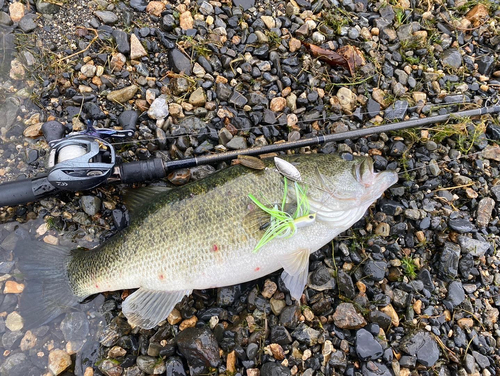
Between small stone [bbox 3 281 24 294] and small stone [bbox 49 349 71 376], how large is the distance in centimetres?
70

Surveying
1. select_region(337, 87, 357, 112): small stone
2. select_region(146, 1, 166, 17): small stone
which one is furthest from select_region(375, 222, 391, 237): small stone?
select_region(146, 1, 166, 17): small stone

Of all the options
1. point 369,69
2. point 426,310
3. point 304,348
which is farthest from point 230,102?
point 426,310

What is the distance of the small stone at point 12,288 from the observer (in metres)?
3.50

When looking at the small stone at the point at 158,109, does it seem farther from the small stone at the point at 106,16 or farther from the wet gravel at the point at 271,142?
the small stone at the point at 106,16

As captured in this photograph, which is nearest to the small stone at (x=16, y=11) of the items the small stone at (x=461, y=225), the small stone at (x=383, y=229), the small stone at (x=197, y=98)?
the small stone at (x=197, y=98)

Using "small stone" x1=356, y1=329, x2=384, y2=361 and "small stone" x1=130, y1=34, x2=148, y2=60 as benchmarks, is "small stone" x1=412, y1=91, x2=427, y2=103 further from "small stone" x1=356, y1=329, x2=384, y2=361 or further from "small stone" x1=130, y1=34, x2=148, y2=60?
"small stone" x1=130, y1=34, x2=148, y2=60

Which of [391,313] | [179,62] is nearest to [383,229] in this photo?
[391,313]

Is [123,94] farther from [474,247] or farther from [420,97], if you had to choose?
[474,247]

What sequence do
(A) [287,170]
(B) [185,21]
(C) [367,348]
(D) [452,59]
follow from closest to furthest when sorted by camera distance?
(A) [287,170] → (C) [367,348] → (B) [185,21] → (D) [452,59]

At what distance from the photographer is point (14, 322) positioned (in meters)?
3.45

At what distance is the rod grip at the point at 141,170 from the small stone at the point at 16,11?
2.29 metres

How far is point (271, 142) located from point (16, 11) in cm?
322

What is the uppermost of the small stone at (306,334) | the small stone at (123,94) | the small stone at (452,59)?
the small stone at (452,59)

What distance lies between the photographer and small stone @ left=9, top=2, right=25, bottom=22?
13.0 ft
